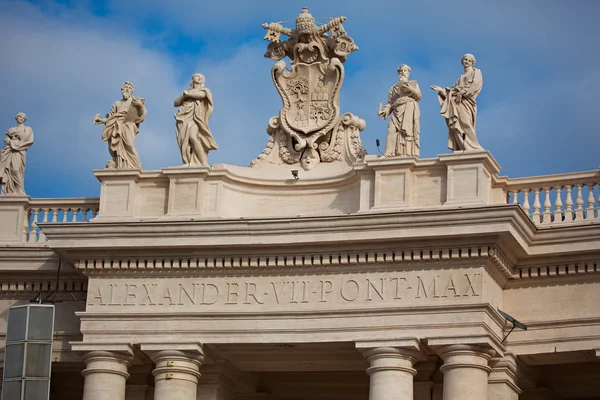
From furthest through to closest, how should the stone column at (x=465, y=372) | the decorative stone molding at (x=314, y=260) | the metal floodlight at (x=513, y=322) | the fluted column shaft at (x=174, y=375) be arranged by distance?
the fluted column shaft at (x=174, y=375) < the metal floodlight at (x=513, y=322) < the decorative stone molding at (x=314, y=260) < the stone column at (x=465, y=372)

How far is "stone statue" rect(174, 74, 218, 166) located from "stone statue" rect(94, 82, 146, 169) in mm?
930

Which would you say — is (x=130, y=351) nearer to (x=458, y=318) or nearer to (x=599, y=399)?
(x=458, y=318)

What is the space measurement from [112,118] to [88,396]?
233 inches

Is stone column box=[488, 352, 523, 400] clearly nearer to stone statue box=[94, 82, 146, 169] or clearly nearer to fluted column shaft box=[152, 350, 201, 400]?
fluted column shaft box=[152, 350, 201, 400]

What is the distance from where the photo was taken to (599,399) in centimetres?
3306

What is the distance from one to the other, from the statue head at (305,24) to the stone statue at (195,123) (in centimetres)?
233

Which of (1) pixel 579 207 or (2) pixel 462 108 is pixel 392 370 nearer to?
(1) pixel 579 207

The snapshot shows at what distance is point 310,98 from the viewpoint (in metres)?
32.8

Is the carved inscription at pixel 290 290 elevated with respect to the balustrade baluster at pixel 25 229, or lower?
lower

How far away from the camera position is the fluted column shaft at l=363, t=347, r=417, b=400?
29.2m

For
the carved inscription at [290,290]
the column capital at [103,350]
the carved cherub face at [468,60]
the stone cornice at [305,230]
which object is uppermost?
the carved cherub face at [468,60]

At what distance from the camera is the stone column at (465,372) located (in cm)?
2880

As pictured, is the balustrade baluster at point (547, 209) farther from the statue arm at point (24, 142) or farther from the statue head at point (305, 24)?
the statue arm at point (24, 142)

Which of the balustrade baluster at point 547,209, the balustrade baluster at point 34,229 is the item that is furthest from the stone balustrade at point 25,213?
the balustrade baluster at point 547,209
